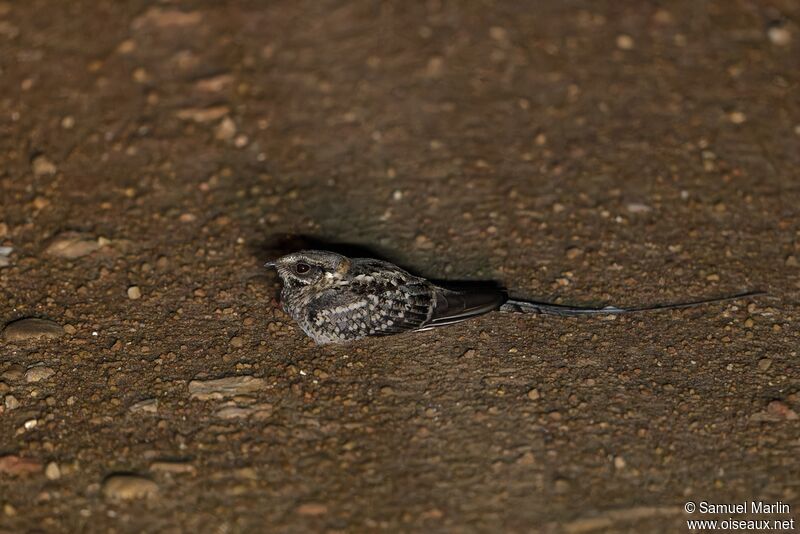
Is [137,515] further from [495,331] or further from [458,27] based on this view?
[458,27]

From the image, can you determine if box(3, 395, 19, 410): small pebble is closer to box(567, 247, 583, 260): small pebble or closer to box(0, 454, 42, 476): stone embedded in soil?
box(0, 454, 42, 476): stone embedded in soil

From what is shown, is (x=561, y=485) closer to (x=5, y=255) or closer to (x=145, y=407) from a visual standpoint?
(x=145, y=407)

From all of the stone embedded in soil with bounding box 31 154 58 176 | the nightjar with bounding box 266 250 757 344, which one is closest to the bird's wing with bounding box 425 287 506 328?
the nightjar with bounding box 266 250 757 344

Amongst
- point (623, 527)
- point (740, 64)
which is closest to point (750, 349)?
point (623, 527)

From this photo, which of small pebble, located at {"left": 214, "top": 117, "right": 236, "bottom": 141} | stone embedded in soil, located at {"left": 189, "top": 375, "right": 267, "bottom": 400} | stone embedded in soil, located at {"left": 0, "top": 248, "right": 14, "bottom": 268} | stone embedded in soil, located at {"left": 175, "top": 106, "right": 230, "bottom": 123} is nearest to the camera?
stone embedded in soil, located at {"left": 189, "top": 375, "right": 267, "bottom": 400}

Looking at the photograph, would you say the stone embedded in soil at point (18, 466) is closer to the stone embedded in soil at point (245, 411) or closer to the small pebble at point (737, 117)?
the stone embedded in soil at point (245, 411)

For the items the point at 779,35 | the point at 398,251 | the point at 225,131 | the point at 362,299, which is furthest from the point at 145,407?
the point at 779,35

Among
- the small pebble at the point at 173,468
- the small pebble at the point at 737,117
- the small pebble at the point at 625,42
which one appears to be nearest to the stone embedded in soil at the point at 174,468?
the small pebble at the point at 173,468
